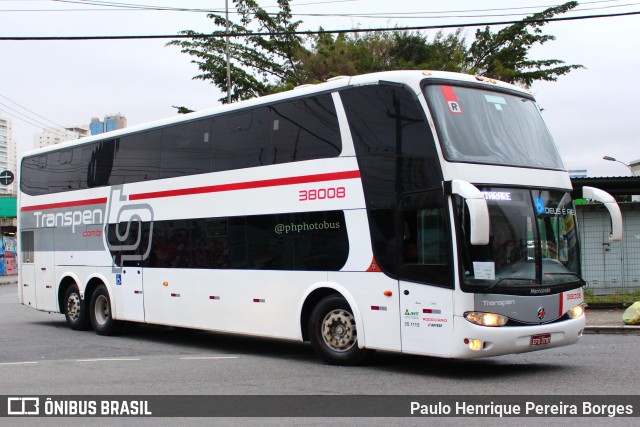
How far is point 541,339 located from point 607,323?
23.0ft

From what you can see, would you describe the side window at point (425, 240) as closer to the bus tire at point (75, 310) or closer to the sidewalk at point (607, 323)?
the sidewalk at point (607, 323)

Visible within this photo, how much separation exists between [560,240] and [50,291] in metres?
12.2

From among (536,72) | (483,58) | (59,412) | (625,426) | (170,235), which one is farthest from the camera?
(483,58)

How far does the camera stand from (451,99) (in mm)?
10578

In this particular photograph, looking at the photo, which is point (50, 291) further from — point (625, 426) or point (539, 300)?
point (625, 426)

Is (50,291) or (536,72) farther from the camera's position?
(536,72)

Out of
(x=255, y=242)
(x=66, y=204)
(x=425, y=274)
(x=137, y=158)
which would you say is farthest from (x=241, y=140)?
(x=66, y=204)

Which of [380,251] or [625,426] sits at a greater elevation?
[380,251]

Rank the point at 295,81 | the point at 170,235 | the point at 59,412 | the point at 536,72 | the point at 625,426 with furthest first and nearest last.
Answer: the point at 295,81
the point at 536,72
the point at 170,235
the point at 59,412
the point at 625,426

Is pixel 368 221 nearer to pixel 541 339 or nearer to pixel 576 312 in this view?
pixel 541 339

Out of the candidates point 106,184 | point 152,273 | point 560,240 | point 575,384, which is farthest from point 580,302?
point 106,184

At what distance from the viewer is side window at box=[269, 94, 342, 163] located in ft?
38.1

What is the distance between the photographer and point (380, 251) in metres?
10.8

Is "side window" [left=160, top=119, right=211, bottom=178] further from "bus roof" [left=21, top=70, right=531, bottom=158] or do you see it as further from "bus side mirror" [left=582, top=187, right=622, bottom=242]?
"bus side mirror" [left=582, top=187, right=622, bottom=242]
